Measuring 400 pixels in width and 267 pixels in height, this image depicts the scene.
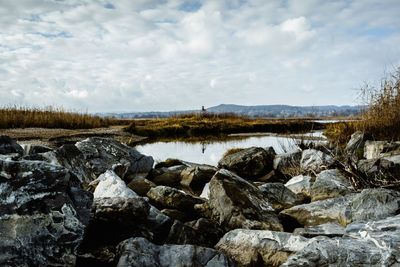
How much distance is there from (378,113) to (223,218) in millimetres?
10333

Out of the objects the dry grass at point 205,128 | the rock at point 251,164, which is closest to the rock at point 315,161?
the rock at point 251,164

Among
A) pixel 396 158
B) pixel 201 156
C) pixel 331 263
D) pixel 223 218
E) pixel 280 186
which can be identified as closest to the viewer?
pixel 331 263

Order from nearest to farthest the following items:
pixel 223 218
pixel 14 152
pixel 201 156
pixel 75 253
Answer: pixel 75 253
pixel 223 218
pixel 14 152
pixel 201 156

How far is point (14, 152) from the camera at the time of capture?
21.1 ft

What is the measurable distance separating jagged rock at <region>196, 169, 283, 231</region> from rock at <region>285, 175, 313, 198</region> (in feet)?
6.97

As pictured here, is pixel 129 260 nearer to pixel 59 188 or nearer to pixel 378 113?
pixel 59 188

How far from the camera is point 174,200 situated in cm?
646

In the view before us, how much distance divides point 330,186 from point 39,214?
4814 mm

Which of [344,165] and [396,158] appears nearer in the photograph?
[344,165]

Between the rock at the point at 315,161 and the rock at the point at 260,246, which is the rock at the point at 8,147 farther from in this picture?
the rock at the point at 315,161

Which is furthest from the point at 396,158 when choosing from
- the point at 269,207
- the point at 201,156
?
the point at 201,156

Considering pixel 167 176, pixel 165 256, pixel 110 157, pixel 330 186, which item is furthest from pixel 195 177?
pixel 165 256

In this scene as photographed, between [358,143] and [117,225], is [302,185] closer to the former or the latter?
[117,225]

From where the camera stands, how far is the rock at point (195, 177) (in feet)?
30.5
